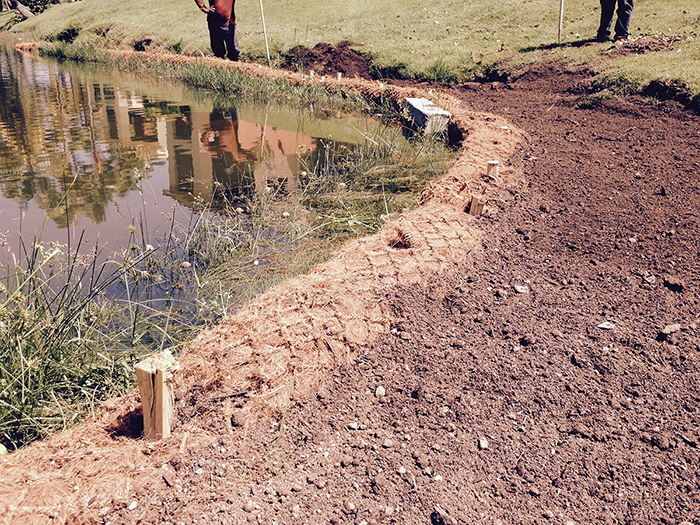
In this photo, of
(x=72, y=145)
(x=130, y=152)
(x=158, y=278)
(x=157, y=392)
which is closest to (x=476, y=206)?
(x=158, y=278)

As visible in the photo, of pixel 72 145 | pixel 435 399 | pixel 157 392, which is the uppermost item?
pixel 72 145

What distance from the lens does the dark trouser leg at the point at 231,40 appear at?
11555mm

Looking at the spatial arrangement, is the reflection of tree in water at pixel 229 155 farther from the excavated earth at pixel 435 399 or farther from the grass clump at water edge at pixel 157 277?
the excavated earth at pixel 435 399

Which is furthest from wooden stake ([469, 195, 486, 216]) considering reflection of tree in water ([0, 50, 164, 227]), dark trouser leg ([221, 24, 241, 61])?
dark trouser leg ([221, 24, 241, 61])

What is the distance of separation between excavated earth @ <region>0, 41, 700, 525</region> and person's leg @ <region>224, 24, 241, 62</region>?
32.4 feet

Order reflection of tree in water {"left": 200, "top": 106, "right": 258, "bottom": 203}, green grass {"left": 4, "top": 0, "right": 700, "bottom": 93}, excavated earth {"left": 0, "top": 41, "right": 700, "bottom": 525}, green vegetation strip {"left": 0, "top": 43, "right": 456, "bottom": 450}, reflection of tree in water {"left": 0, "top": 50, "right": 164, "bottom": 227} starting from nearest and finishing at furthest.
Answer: excavated earth {"left": 0, "top": 41, "right": 700, "bottom": 525}
green vegetation strip {"left": 0, "top": 43, "right": 456, "bottom": 450}
reflection of tree in water {"left": 0, "top": 50, "right": 164, "bottom": 227}
reflection of tree in water {"left": 200, "top": 106, "right": 258, "bottom": 203}
green grass {"left": 4, "top": 0, "right": 700, "bottom": 93}

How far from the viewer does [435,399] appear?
7.14 feet

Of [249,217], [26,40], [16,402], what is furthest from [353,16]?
[26,40]

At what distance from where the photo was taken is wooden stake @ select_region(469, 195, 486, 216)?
12.1 feet

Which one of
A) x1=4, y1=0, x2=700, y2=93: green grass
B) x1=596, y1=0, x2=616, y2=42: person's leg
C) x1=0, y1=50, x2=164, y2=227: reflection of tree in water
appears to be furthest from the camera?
x1=596, y1=0, x2=616, y2=42: person's leg

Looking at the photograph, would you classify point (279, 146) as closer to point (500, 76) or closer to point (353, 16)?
point (500, 76)

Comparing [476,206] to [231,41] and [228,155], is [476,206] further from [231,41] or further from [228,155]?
[231,41]

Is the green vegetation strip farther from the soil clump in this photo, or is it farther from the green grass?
the soil clump

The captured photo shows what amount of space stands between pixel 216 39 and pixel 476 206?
34.7ft
